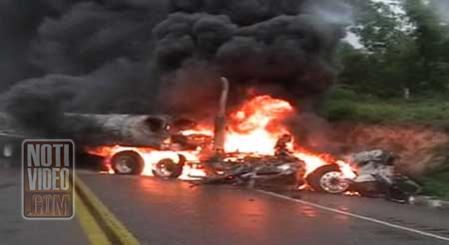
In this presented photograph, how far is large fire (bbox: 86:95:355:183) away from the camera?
19578 mm

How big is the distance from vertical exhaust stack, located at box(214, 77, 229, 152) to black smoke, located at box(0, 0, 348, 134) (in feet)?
1.99

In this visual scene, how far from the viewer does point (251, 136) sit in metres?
21.1

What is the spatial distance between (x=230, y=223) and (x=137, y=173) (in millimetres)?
9616

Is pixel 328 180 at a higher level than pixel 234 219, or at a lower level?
higher

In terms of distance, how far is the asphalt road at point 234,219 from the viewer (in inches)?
368

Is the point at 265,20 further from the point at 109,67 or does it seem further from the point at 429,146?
the point at 429,146

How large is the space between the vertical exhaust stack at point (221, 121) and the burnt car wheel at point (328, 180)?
2.84 metres

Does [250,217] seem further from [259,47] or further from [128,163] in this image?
[259,47]

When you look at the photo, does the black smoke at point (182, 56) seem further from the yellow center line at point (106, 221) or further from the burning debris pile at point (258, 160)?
the yellow center line at point (106, 221)

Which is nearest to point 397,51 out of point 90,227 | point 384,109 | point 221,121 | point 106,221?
point 384,109

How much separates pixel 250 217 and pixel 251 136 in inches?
380

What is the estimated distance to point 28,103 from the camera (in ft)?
73.9

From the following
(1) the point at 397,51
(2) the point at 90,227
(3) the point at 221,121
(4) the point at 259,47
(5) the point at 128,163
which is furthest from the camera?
(1) the point at 397,51

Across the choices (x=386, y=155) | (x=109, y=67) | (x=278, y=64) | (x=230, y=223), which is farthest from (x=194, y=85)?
(x=230, y=223)
